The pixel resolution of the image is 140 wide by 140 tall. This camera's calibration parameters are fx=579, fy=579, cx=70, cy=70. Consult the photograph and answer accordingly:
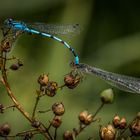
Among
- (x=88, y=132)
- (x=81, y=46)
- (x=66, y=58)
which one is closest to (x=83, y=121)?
(x=88, y=132)

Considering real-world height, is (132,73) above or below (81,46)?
below

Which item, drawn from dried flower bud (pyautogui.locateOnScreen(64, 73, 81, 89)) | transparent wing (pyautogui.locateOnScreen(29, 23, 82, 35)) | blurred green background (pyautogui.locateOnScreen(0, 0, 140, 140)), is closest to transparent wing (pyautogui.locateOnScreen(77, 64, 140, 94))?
dried flower bud (pyautogui.locateOnScreen(64, 73, 81, 89))

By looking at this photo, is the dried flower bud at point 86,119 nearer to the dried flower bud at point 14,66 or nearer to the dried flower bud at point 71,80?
the dried flower bud at point 71,80

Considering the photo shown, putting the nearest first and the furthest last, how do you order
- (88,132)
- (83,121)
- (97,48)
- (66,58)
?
(83,121) → (88,132) → (66,58) → (97,48)

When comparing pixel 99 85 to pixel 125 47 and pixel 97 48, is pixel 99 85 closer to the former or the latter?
pixel 125 47

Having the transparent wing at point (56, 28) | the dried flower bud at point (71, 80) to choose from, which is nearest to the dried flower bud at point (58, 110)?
the dried flower bud at point (71, 80)

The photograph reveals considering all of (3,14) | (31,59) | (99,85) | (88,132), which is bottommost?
(88,132)

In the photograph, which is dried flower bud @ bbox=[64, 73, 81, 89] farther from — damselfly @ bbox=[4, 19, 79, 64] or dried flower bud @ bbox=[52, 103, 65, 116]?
damselfly @ bbox=[4, 19, 79, 64]
